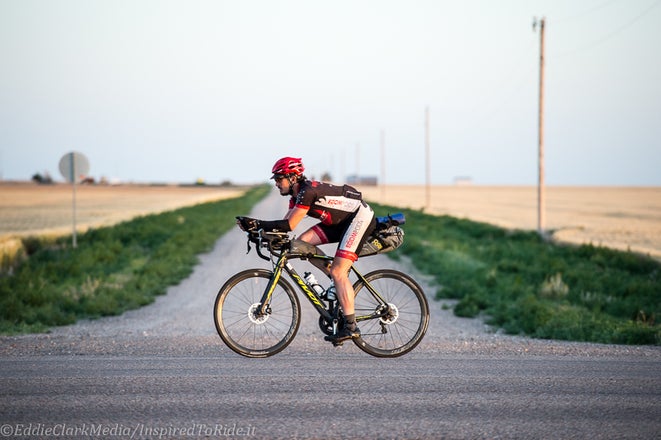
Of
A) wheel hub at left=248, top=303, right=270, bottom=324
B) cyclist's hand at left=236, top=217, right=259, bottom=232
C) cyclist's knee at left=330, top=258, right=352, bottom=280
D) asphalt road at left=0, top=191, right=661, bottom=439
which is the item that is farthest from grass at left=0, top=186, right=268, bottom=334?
cyclist's knee at left=330, top=258, right=352, bottom=280

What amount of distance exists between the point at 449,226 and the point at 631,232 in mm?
9776

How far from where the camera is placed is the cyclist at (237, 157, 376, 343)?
6.64 metres

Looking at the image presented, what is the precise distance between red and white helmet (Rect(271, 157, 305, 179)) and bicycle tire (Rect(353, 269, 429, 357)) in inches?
57.2

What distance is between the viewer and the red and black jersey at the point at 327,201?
6.59 meters

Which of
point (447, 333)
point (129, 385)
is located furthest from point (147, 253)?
point (129, 385)

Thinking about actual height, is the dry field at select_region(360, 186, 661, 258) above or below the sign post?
below

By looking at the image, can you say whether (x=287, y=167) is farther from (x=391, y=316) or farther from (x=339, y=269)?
(x=391, y=316)

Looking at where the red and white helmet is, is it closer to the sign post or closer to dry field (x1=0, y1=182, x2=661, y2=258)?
the sign post

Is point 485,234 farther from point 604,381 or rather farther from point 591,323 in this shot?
point 604,381

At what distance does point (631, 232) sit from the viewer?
34.2 metres

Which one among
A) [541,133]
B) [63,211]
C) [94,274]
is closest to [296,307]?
[94,274]

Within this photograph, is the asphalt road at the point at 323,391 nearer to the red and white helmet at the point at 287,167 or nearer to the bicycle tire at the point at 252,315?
the bicycle tire at the point at 252,315

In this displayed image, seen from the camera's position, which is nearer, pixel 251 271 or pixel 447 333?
pixel 251 271

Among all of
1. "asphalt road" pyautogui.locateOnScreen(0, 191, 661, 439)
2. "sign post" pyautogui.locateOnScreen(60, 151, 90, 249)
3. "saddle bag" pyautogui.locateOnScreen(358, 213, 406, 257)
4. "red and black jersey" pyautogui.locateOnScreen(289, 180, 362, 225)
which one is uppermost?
"sign post" pyautogui.locateOnScreen(60, 151, 90, 249)
